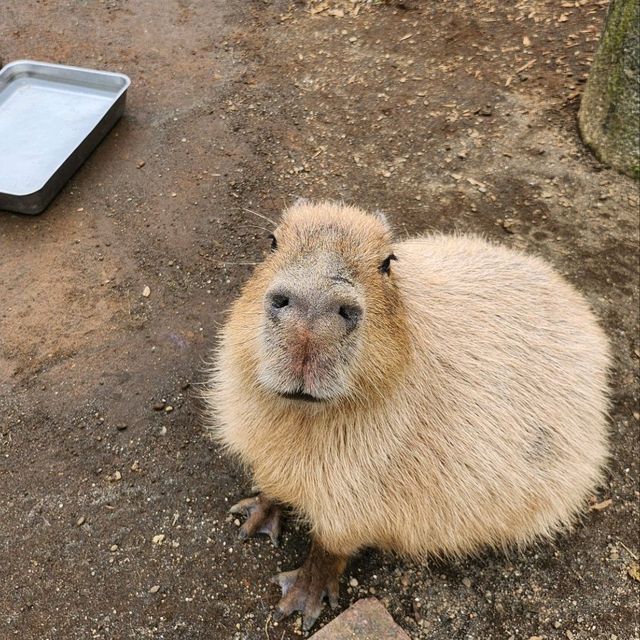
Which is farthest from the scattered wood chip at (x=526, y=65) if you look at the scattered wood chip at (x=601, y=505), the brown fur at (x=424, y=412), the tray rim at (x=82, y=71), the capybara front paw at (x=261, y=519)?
the capybara front paw at (x=261, y=519)

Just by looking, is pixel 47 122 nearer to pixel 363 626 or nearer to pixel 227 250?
pixel 227 250

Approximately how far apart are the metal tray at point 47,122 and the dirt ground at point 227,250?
0.50 feet

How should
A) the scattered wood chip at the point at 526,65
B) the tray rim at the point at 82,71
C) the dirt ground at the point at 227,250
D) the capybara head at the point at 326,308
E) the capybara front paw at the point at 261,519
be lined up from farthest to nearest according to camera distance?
the scattered wood chip at the point at 526,65 → the tray rim at the point at 82,71 → the capybara front paw at the point at 261,519 → the dirt ground at the point at 227,250 → the capybara head at the point at 326,308

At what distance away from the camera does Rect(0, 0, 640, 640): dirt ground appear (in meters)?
2.56

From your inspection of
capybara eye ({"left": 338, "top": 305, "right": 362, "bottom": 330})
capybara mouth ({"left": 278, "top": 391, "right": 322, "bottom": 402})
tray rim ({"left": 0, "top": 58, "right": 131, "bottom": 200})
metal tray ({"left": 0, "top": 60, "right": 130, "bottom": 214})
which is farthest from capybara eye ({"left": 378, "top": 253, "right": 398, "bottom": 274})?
tray rim ({"left": 0, "top": 58, "right": 131, "bottom": 200})

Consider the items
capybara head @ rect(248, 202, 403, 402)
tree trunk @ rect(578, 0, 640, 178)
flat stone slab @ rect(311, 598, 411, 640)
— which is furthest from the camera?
tree trunk @ rect(578, 0, 640, 178)

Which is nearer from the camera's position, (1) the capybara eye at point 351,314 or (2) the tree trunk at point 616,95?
(1) the capybara eye at point 351,314

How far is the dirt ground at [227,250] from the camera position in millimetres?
2559

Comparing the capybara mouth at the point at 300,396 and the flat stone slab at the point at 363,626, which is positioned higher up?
the capybara mouth at the point at 300,396

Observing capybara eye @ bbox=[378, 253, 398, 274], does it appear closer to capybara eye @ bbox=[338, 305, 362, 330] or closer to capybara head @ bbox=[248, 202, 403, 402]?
capybara head @ bbox=[248, 202, 403, 402]

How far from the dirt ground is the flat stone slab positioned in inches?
4.7

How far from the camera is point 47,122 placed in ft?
15.3

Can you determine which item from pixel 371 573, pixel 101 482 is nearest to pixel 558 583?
pixel 371 573

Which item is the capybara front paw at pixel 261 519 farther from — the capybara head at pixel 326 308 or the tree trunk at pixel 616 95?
the tree trunk at pixel 616 95
